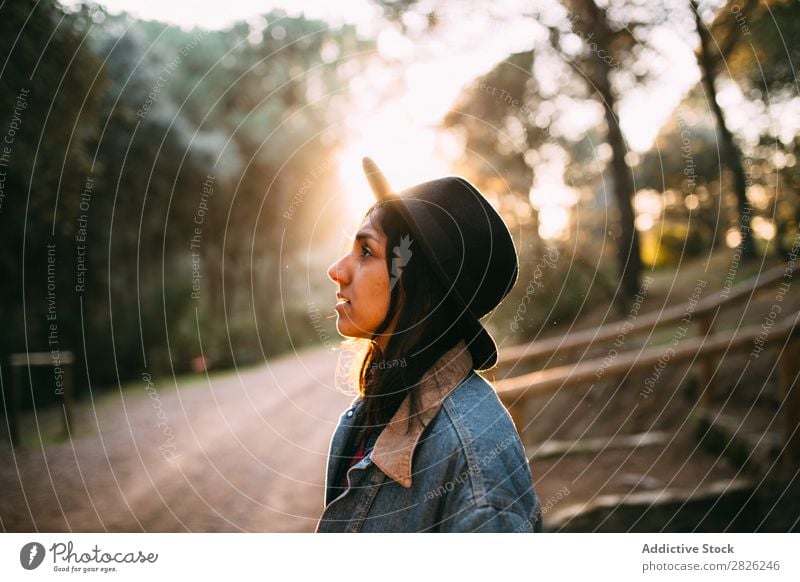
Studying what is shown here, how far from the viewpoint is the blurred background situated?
340cm

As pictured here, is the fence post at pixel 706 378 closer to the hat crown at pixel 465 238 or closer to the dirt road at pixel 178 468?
the dirt road at pixel 178 468

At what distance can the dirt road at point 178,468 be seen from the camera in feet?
14.1

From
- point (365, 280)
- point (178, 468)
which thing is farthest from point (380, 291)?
point (178, 468)

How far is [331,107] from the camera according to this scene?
9391 mm

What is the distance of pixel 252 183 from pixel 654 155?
8.75 m

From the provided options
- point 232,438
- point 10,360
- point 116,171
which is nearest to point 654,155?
point 232,438

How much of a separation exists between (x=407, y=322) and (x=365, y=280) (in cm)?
13

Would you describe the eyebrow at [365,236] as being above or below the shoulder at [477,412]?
above

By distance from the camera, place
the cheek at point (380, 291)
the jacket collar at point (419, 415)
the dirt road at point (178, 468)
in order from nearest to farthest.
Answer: the jacket collar at point (419, 415) → the cheek at point (380, 291) → the dirt road at point (178, 468)

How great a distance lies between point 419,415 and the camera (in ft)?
4.27

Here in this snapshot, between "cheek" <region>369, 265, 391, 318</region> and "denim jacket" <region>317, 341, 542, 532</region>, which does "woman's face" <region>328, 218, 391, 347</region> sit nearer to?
"cheek" <region>369, 265, 391, 318</region>

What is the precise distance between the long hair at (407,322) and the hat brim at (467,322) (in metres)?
0.02

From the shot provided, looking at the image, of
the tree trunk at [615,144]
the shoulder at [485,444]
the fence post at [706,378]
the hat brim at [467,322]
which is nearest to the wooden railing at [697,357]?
the fence post at [706,378]

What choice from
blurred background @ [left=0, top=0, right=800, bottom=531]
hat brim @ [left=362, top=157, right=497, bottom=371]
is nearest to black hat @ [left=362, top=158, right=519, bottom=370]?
hat brim @ [left=362, top=157, right=497, bottom=371]
